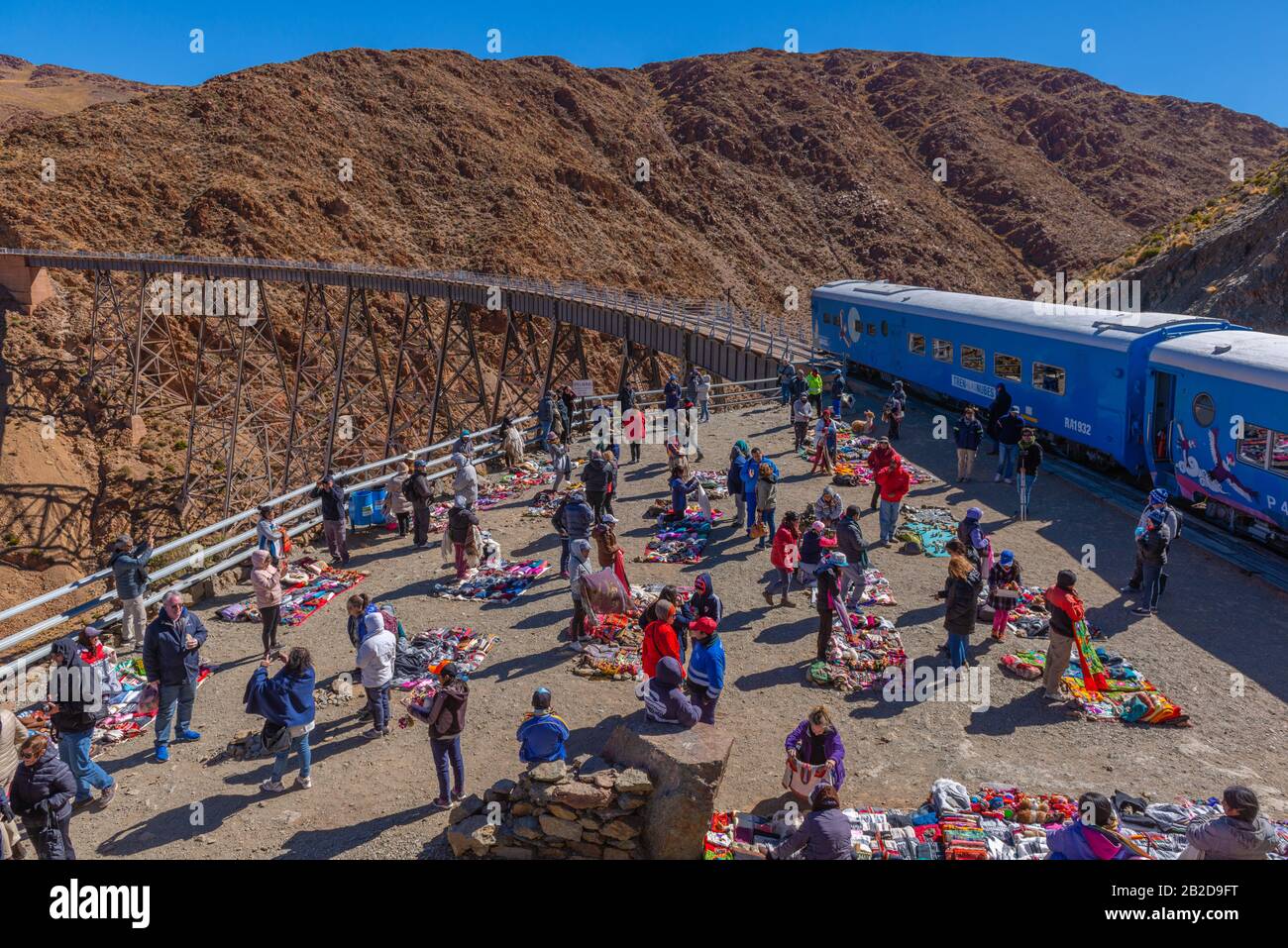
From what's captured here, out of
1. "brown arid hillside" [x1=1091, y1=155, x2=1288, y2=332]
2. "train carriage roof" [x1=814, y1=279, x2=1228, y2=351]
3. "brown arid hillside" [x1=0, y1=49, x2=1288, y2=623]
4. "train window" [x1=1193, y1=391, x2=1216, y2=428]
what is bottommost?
"train window" [x1=1193, y1=391, x2=1216, y2=428]

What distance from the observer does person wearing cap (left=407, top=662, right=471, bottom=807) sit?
22.9 ft

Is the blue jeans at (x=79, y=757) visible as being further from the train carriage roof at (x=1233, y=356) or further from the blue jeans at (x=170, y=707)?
the train carriage roof at (x=1233, y=356)

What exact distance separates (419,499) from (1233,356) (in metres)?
12.0

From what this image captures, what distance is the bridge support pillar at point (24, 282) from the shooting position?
40.4 metres

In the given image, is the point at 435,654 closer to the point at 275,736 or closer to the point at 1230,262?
the point at 275,736

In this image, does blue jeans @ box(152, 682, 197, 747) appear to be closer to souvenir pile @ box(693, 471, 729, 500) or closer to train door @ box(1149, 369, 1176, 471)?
souvenir pile @ box(693, 471, 729, 500)

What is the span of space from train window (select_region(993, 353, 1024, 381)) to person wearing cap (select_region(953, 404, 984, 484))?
2.61m

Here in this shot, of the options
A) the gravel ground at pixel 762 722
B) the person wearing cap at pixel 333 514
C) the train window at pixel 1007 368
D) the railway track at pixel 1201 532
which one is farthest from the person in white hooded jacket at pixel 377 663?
the train window at pixel 1007 368

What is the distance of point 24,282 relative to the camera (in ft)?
135

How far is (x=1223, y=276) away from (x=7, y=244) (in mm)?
56168

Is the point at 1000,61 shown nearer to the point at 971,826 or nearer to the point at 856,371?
the point at 856,371

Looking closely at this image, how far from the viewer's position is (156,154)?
178 feet

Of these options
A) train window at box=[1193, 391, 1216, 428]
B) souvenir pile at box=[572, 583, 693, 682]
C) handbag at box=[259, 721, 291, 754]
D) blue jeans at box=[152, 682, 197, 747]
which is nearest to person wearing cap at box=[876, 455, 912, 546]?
souvenir pile at box=[572, 583, 693, 682]
